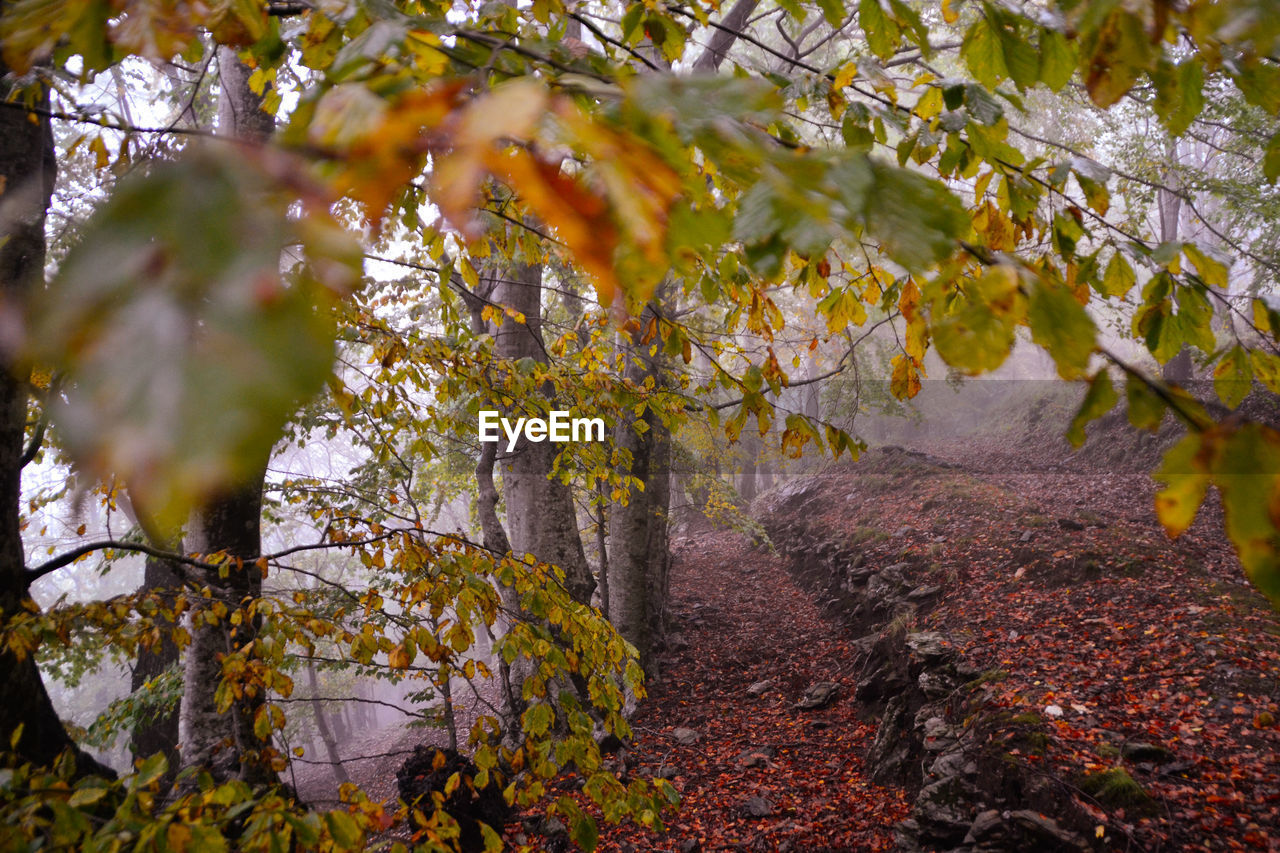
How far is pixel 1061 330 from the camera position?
2.39 ft

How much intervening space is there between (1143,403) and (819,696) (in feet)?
20.9

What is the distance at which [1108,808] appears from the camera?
3.25 metres

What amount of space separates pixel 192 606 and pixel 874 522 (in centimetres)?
1021

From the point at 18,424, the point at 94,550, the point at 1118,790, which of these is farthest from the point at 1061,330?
the point at 1118,790

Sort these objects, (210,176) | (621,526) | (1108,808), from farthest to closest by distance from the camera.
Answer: (621,526) → (1108,808) → (210,176)

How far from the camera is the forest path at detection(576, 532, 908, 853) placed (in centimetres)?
447

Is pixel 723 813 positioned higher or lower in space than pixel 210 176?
Answer: lower

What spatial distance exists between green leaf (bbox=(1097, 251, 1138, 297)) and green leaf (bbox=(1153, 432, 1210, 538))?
0.98 m

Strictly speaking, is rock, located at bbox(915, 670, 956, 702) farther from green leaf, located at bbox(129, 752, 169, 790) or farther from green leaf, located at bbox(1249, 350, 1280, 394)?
green leaf, located at bbox(129, 752, 169, 790)

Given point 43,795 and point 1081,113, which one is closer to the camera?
point 43,795

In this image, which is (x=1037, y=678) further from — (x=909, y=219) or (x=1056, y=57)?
(x=909, y=219)

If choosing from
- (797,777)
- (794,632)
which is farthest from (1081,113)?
(797,777)

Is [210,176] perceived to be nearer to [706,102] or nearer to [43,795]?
[706,102]

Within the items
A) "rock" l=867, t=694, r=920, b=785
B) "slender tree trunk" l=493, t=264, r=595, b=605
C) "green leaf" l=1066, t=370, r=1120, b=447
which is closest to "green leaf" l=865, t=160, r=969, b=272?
"green leaf" l=1066, t=370, r=1120, b=447
